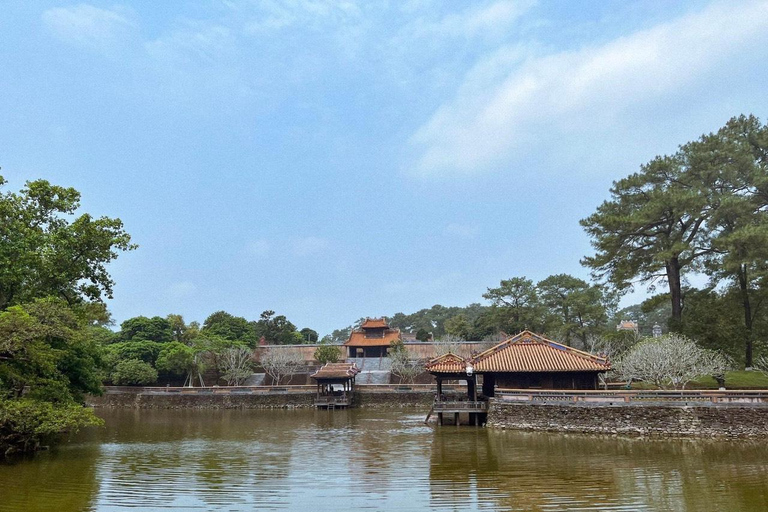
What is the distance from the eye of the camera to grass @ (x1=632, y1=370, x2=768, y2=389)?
25656 millimetres

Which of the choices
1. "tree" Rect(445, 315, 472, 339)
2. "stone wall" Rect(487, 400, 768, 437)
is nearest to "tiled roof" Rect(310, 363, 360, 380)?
"stone wall" Rect(487, 400, 768, 437)

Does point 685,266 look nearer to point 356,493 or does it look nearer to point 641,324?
point 356,493

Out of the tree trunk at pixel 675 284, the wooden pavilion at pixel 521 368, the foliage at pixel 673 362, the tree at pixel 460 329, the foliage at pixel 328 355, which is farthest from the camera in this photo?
the tree at pixel 460 329

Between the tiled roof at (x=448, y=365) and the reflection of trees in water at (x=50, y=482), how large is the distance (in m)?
13.8

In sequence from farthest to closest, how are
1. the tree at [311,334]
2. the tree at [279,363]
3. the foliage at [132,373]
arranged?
1. the tree at [311,334]
2. the tree at [279,363]
3. the foliage at [132,373]

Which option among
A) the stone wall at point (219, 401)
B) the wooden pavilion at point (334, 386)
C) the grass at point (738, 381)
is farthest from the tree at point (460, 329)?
the grass at point (738, 381)

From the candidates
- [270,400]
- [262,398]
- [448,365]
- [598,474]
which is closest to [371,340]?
[270,400]

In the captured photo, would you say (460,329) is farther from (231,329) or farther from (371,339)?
(231,329)

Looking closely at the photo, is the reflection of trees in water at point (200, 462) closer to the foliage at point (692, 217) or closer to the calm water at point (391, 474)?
the calm water at point (391, 474)

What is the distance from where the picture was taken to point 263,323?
63.8 m

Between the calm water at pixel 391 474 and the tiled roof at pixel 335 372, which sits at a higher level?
the tiled roof at pixel 335 372

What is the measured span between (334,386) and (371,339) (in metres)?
19.5

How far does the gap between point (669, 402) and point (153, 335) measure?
136 feet

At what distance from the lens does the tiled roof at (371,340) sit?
5675 centimetres
